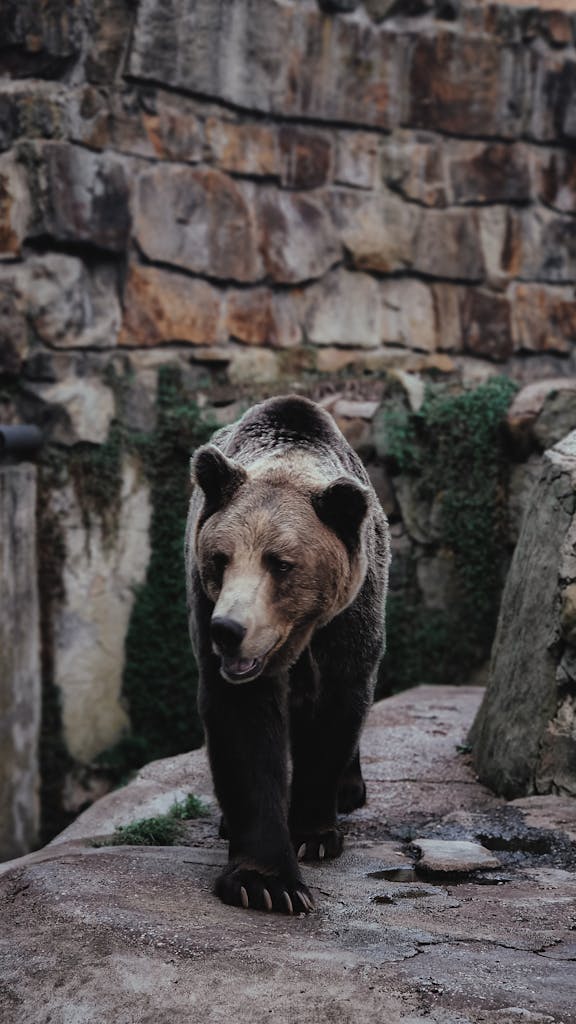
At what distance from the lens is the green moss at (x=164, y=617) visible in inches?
314

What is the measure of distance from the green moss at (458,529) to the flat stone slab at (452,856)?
4554mm

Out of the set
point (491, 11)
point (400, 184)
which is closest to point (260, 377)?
point (400, 184)

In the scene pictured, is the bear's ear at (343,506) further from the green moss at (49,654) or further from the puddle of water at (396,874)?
the green moss at (49,654)

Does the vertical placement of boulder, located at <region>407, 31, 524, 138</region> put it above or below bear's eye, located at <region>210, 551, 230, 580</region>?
above

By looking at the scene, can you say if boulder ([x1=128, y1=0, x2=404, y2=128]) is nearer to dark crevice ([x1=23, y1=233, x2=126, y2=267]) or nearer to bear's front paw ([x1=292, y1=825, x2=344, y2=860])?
dark crevice ([x1=23, y1=233, x2=126, y2=267])

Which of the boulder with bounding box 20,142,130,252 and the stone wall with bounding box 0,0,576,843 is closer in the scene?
the boulder with bounding box 20,142,130,252

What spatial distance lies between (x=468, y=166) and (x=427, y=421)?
192 cm

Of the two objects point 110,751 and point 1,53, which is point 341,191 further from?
point 110,751

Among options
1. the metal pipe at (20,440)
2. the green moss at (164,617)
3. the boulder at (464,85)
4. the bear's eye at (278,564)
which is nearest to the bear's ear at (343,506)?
the bear's eye at (278,564)

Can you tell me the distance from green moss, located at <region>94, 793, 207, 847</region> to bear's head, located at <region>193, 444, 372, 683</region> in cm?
115

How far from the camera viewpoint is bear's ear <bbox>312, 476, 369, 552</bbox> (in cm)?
343

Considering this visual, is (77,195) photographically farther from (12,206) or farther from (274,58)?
(274,58)

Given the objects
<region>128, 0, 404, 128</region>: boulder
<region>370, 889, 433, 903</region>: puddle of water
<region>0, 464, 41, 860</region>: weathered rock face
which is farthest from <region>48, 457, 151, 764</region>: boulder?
<region>370, 889, 433, 903</region>: puddle of water

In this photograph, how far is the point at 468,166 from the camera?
897 centimetres
